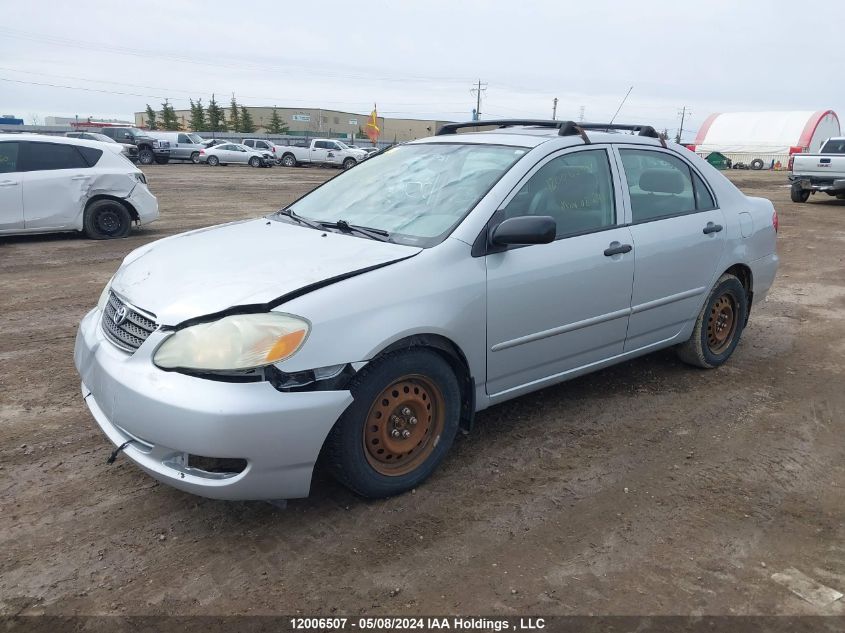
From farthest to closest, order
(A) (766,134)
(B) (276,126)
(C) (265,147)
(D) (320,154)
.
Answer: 1. (B) (276,126)
2. (A) (766,134)
3. (C) (265,147)
4. (D) (320,154)

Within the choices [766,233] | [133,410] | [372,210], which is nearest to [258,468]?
[133,410]

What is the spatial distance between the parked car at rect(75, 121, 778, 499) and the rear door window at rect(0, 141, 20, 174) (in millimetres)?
6888

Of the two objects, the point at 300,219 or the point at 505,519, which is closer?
the point at 505,519

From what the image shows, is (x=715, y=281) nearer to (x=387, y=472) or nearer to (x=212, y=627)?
(x=387, y=472)

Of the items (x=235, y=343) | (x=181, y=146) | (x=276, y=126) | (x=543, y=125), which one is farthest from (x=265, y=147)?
(x=276, y=126)

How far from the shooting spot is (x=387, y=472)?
3.21m

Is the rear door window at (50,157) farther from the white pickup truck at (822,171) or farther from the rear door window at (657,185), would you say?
the white pickup truck at (822,171)

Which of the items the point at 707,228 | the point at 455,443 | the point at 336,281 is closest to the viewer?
the point at 336,281

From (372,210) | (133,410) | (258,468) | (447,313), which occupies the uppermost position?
(372,210)

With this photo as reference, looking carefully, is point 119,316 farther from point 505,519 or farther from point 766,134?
point 766,134

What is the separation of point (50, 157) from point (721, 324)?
9117 millimetres

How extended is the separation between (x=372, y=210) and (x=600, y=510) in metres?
1.99

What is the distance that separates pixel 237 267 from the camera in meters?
3.21

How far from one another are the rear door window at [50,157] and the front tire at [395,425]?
28.3 ft
